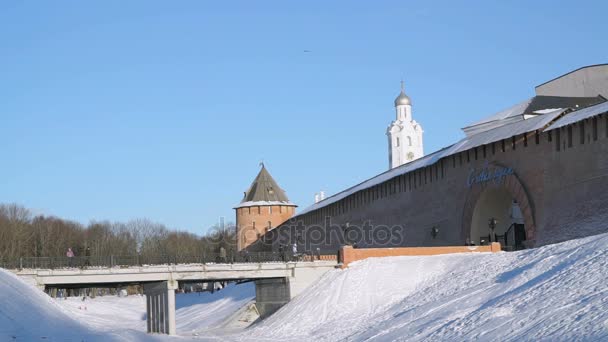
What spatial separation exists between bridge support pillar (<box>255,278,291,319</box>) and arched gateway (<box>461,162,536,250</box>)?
26.1 ft

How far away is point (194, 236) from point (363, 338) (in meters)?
88.2

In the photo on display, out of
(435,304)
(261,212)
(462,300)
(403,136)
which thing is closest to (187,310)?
(261,212)

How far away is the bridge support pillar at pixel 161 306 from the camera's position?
34.2 m

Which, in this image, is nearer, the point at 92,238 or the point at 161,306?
the point at 161,306

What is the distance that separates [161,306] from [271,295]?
4494 mm

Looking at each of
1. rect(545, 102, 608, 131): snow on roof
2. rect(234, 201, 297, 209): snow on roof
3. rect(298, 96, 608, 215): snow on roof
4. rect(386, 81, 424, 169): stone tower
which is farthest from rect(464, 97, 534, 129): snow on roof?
rect(386, 81, 424, 169): stone tower

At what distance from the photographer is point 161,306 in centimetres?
3531

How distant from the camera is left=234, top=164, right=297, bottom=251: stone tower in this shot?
7056cm

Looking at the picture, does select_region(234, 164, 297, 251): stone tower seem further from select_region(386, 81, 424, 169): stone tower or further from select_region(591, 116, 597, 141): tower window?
select_region(591, 116, 597, 141): tower window

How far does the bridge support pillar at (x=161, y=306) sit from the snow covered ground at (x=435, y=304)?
228cm

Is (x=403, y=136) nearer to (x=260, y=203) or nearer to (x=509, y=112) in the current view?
(x=260, y=203)

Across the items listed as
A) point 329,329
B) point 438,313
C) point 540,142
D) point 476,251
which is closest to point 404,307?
point 329,329

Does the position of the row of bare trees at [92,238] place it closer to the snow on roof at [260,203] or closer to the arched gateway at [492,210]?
the snow on roof at [260,203]

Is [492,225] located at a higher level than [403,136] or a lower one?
lower
